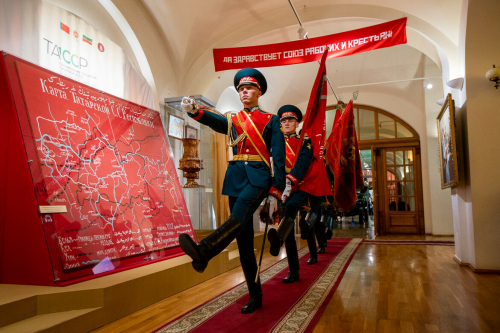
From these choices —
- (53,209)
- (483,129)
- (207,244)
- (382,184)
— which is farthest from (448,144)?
(382,184)

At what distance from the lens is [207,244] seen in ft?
6.03

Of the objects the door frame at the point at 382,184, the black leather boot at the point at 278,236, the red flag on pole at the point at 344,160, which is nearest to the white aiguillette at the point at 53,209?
the black leather boot at the point at 278,236

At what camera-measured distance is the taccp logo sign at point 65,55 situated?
3.38m

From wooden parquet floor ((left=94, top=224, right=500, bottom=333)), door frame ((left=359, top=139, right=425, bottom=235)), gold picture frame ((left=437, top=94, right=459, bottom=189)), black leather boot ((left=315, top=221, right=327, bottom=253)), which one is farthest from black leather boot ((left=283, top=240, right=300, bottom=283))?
door frame ((left=359, top=139, right=425, bottom=235))

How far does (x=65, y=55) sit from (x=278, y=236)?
9.63 feet

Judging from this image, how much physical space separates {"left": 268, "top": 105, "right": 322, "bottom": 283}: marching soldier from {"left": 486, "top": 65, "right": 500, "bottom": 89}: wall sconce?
200 centimetres

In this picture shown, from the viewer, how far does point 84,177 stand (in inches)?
109

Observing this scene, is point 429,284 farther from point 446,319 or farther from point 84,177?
point 84,177

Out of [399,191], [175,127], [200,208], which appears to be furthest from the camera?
[399,191]

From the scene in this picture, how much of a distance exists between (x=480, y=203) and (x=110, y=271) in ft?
11.9

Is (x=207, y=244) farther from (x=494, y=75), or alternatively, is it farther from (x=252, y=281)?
(x=494, y=75)

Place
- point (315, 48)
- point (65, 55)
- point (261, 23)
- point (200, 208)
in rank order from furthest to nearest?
1. point (261, 23)
2. point (315, 48)
3. point (200, 208)
4. point (65, 55)

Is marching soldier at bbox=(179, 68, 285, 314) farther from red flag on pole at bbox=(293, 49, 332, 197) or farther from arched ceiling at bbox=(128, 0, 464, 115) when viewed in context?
arched ceiling at bbox=(128, 0, 464, 115)

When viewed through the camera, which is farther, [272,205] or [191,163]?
[191,163]
